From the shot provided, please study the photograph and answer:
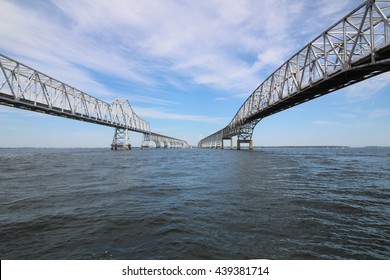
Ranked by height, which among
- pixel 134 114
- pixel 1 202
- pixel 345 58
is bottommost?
pixel 1 202

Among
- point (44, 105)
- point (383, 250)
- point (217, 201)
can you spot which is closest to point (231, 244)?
point (383, 250)

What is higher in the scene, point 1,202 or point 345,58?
point 345,58

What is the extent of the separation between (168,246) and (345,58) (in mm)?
24353

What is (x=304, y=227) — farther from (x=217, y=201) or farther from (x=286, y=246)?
(x=217, y=201)

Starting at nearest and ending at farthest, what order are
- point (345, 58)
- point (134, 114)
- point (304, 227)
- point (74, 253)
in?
point (74, 253) < point (304, 227) < point (345, 58) < point (134, 114)

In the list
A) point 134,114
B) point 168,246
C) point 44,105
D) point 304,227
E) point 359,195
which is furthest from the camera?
point 134,114

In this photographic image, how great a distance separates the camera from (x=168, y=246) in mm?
4848

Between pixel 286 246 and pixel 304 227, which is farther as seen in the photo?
pixel 304 227

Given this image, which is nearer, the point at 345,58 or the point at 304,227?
the point at 304,227

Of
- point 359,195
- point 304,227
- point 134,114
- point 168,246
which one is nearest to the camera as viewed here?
point 168,246

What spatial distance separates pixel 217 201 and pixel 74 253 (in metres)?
5.39

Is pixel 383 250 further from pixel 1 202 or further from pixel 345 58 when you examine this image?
pixel 345 58

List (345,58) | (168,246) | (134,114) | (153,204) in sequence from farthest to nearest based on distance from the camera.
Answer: (134,114), (345,58), (153,204), (168,246)

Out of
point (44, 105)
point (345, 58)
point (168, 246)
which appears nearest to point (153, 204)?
point (168, 246)
